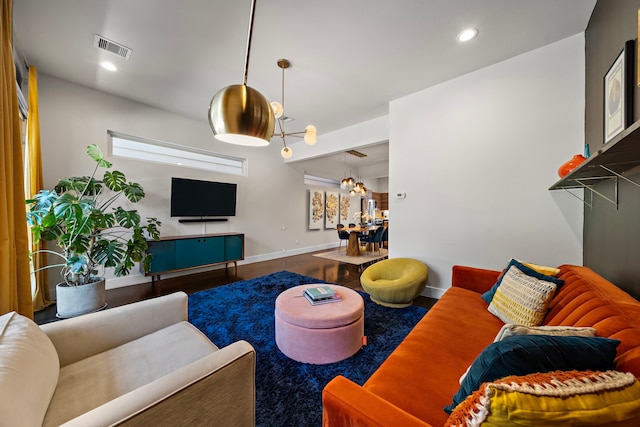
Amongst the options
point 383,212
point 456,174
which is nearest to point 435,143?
point 456,174

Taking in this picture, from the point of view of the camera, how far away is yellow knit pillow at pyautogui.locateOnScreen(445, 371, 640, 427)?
542 mm

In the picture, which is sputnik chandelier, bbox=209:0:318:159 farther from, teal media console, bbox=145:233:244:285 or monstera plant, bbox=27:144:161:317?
teal media console, bbox=145:233:244:285

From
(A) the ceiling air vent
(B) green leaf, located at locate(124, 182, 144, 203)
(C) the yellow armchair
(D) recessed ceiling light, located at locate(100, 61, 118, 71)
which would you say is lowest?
(C) the yellow armchair

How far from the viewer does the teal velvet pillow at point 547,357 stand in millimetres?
722

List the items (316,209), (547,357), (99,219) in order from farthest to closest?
1. (316,209)
2. (99,219)
3. (547,357)

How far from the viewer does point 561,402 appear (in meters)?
0.56

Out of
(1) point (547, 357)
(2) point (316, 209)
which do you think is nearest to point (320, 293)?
(1) point (547, 357)

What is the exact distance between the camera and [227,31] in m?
2.30

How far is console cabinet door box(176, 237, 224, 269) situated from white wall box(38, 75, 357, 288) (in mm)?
439

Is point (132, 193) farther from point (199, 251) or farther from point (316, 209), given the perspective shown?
point (316, 209)

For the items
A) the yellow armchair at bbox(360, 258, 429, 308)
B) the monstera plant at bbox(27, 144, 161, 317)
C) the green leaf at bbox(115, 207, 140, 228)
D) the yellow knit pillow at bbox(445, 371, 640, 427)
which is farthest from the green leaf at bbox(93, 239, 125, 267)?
the yellow knit pillow at bbox(445, 371, 640, 427)

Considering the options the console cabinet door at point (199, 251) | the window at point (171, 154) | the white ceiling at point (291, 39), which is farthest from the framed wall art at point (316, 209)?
the white ceiling at point (291, 39)

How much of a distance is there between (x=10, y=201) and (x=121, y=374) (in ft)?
4.39

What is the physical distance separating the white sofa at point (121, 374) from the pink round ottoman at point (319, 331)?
0.67 metres
